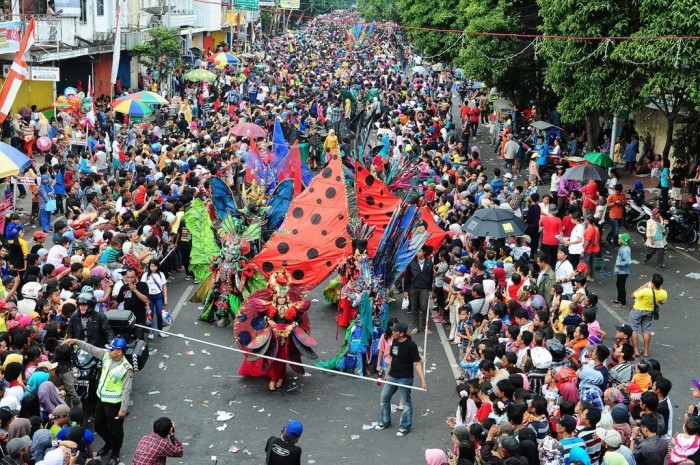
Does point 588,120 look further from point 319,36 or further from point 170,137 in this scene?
point 319,36

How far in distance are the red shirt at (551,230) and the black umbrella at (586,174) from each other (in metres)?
2.25

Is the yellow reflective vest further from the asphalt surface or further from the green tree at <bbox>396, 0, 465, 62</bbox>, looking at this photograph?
the green tree at <bbox>396, 0, 465, 62</bbox>

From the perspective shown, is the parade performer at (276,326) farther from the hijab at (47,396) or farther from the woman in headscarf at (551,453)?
the woman in headscarf at (551,453)

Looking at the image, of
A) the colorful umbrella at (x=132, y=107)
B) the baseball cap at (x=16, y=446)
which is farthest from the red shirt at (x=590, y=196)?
the baseball cap at (x=16, y=446)

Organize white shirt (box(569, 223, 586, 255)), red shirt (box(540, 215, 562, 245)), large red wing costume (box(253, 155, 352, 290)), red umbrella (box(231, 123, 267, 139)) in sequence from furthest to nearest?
red umbrella (box(231, 123, 267, 139)), red shirt (box(540, 215, 562, 245)), white shirt (box(569, 223, 586, 255)), large red wing costume (box(253, 155, 352, 290))

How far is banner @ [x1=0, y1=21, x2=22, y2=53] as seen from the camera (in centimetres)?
2491

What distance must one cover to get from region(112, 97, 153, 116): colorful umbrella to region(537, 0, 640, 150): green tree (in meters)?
10.2

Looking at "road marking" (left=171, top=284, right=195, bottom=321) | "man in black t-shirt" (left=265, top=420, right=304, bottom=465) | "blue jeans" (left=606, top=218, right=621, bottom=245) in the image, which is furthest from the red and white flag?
"blue jeans" (left=606, top=218, right=621, bottom=245)

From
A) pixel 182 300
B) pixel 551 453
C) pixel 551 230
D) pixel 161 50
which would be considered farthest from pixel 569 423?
pixel 161 50

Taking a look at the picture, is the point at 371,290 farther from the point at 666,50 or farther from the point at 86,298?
the point at 666,50

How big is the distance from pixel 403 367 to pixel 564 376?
1750 millimetres

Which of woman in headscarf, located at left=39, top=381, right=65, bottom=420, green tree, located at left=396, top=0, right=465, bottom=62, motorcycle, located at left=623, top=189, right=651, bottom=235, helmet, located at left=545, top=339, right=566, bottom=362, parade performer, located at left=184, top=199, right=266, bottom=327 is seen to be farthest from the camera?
green tree, located at left=396, top=0, right=465, bottom=62

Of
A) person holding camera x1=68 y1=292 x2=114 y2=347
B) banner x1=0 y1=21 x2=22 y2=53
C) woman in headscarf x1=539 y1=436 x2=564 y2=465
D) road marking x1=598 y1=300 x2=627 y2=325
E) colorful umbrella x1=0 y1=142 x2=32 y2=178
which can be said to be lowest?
road marking x1=598 y1=300 x2=627 y2=325

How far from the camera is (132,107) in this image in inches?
956
